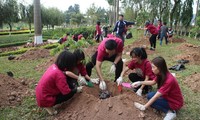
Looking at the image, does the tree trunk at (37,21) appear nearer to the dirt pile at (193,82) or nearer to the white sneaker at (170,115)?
the dirt pile at (193,82)

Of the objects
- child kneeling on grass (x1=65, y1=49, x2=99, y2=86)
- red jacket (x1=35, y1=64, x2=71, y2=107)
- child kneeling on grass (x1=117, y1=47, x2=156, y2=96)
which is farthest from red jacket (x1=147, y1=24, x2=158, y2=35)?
red jacket (x1=35, y1=64, x2=71, y2=107)

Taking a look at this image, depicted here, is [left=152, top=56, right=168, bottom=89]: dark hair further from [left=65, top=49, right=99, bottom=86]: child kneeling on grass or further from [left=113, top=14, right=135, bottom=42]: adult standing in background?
[left=113, top=14, right=135, bottom=42]: adult standing in background

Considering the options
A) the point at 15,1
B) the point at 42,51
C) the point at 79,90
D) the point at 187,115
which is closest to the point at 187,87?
the point at 187,115

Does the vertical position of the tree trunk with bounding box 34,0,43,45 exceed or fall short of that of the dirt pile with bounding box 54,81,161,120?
it exceeds it

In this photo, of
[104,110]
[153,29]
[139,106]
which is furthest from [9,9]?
[139,106]

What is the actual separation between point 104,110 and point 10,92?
2.13m

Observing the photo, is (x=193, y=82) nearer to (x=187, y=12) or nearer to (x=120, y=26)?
(x=120, y=26)

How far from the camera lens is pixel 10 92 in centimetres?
413

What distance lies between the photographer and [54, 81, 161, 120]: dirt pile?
297cm

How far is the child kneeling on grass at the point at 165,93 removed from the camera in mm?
3004

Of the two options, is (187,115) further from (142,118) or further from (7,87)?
(7,87)

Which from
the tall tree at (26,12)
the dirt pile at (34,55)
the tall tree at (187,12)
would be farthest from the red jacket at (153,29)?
the tall tree at (26,12)

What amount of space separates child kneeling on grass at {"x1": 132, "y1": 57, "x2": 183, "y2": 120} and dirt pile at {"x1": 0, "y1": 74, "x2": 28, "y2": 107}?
2311mm

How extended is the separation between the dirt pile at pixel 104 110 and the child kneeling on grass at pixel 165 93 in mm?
131
